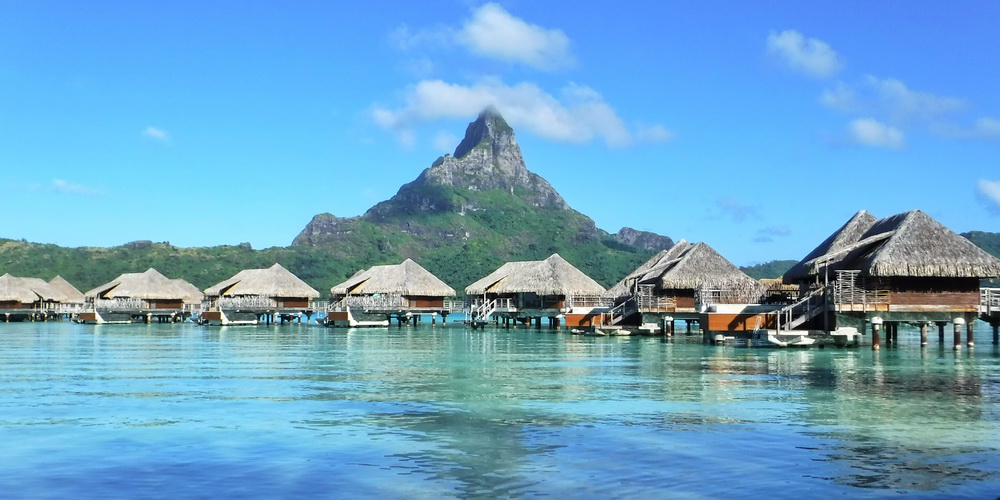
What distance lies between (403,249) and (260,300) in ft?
273

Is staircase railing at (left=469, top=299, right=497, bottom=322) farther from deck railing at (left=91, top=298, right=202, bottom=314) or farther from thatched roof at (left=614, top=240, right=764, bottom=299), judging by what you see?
deck railing at (left=91, top=298, right=202, bottom=314)

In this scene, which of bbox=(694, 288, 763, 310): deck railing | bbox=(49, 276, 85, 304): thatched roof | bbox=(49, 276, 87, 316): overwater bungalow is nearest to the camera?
bbox=(694, 288, 763, 310): deck railing

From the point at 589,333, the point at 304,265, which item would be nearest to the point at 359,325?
the point at 589,333

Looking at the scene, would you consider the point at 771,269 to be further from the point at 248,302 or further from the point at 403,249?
the point at 248,302

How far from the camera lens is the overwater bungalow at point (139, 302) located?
73.3 metres

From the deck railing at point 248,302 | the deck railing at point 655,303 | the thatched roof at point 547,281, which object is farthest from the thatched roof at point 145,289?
the deck railing at point 655,303

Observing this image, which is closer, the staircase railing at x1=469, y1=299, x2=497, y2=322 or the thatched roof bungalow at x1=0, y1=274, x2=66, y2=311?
the staircase railing at x1=469, y1=299, x2=497, y2=322

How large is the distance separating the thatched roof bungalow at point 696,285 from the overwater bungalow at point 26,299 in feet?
178

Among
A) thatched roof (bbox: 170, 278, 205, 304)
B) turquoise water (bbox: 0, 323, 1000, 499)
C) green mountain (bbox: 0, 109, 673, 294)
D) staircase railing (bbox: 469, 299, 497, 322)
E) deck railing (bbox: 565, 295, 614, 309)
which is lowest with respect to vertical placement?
turquoise water (bbox: 0, 323, 1000, 499)

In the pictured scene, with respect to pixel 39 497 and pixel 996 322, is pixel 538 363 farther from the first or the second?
pixel 39 497

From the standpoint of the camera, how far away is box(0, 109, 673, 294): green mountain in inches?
4542

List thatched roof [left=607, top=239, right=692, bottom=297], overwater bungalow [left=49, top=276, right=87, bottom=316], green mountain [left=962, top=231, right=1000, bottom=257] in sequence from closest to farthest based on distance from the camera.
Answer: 1. thatched roof [left=607, top=239, right=692, bottom=297]
2. overwater bungalow [left=49, top=276, right=87, bottom=316]
3. green mountain [left=962, top=231, right=1000, bottom=257]

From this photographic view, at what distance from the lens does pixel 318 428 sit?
51.3 feet

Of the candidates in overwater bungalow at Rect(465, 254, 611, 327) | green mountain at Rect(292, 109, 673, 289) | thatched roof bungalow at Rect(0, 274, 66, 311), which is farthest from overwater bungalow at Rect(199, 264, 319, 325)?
green mountain at Rect(292, 109, 673, 289)
